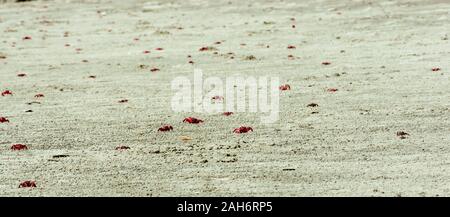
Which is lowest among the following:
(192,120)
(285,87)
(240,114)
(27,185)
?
(285,87)

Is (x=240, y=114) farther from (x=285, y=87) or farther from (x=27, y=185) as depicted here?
(x=27, y=185)

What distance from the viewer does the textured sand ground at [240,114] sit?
521 inches

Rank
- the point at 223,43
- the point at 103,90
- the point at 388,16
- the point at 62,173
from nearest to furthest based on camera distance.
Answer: the point at 62,173 → the point at 103,90 → the point at 223,43 → the point at 388,16

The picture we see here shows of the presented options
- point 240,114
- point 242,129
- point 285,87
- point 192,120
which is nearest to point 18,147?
point 192,120

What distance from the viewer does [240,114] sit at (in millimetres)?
18359

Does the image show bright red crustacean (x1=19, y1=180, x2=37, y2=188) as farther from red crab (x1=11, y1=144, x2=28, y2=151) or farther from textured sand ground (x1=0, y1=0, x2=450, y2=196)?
red crab (x1=11, y1=144, x2=28, y2=151)

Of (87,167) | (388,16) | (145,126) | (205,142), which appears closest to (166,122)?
(145,126)

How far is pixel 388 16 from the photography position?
113 feet

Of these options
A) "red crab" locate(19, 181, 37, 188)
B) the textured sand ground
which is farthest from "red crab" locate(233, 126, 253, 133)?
"red crab" locate(19, 181, 37, 188)

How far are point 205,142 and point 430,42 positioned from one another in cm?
1526

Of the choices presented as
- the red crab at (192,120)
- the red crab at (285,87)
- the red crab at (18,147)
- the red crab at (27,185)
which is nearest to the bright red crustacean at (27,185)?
the red crab at (27,185)

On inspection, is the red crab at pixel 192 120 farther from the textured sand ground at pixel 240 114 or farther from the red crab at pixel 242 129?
the red crab at pixel 242 129
